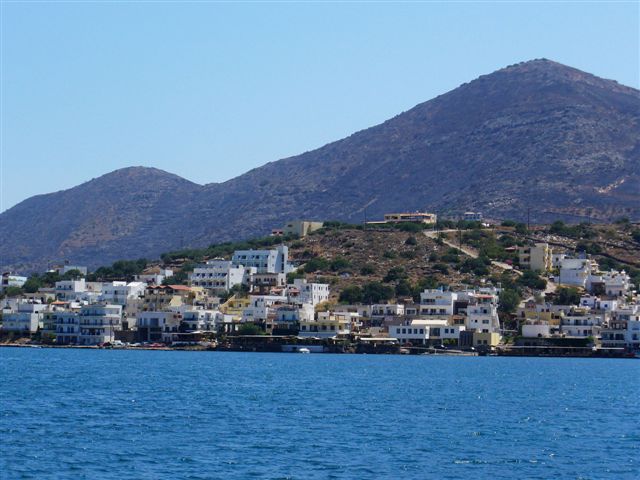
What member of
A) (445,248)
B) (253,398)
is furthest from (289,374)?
(445,248)

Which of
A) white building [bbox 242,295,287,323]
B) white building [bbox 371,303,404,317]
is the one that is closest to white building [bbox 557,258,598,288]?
white building [bbox 371,303,404,317]

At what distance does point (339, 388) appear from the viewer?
82.4 meters

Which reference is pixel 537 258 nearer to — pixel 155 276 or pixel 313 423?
pixel 155 276

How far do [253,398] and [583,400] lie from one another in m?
17.6

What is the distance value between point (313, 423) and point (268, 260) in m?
122

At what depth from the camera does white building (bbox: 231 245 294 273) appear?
7156 inches

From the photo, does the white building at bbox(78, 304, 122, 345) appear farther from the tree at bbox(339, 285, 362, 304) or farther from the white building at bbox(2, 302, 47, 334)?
the tree at bbox(339, 285, 362, 304)

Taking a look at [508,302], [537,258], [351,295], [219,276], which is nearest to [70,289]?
[219,276]

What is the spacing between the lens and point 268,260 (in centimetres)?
18225

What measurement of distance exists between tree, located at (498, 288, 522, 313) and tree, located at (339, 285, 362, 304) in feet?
53.0

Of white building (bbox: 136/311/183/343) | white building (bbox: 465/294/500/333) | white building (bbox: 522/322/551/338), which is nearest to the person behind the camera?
white building (bbox: 522/322/551/338)

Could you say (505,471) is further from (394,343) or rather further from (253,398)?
(394,343)

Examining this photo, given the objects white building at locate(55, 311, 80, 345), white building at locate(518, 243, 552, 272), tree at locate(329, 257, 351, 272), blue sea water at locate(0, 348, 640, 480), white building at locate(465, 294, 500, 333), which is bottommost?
blue sea water at locate(0, 348, 640, 480)

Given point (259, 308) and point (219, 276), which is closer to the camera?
point (259, 308)
